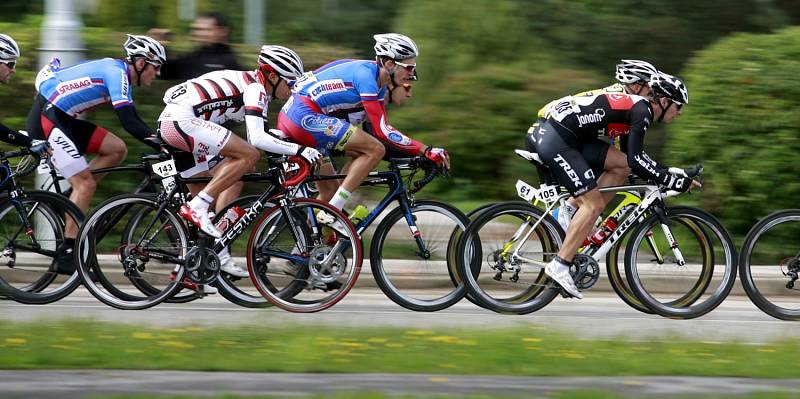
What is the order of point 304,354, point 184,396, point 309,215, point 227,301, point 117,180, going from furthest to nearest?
point 117,180, point 227,301, point 309,215, point 304,354, point 184,396

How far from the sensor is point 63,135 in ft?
31.4

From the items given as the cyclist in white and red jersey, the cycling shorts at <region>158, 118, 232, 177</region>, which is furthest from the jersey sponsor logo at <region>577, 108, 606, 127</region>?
the cycling shorts at <region>158, 118, 232, 177</region>

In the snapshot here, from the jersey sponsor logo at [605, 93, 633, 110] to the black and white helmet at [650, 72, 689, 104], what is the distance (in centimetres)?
21

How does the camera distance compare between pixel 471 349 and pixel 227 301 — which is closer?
pixel 471 349

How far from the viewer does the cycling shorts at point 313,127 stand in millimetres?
9250

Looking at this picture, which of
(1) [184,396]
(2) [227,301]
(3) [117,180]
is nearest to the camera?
(1) [184,396]

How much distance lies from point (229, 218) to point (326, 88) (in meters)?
1.17

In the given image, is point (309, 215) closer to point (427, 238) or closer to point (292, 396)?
point (427, 238)

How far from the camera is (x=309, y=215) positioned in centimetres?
915

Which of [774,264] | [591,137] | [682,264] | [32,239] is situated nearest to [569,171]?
[591,137]

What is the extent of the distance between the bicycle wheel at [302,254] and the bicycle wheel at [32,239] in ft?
4.35

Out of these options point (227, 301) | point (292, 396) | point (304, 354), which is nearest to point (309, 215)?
point (227, 301)

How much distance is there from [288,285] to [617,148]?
262cm

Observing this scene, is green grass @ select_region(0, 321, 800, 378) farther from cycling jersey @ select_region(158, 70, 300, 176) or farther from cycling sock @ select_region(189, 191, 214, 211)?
cycling jersey @ select_region(158, 70, 300, 176)
